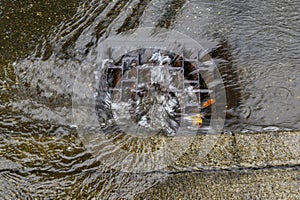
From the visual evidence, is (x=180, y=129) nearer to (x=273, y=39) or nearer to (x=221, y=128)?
(x=221, y=128)

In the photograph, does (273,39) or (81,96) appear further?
(273,39)

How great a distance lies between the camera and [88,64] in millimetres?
2252

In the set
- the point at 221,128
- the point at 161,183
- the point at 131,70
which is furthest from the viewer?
the point at 131,70

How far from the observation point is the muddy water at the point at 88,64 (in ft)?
6.65

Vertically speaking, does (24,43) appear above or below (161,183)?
above

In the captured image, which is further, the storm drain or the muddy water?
the storm drain

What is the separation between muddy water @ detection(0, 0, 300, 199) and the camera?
6.65ft

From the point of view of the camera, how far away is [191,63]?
228 centimetres

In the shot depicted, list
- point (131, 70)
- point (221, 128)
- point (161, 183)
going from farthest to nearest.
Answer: point (131, 70) < point (221, 128) < point (161, 183)

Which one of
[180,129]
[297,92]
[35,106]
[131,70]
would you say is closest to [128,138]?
[180,129]

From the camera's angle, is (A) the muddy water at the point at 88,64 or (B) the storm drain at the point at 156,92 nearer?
(A) the muddy water at the point at 88,64

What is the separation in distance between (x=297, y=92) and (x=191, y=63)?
747mm

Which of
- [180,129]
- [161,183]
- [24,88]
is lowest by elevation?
[161,183]

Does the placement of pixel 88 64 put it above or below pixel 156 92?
above
